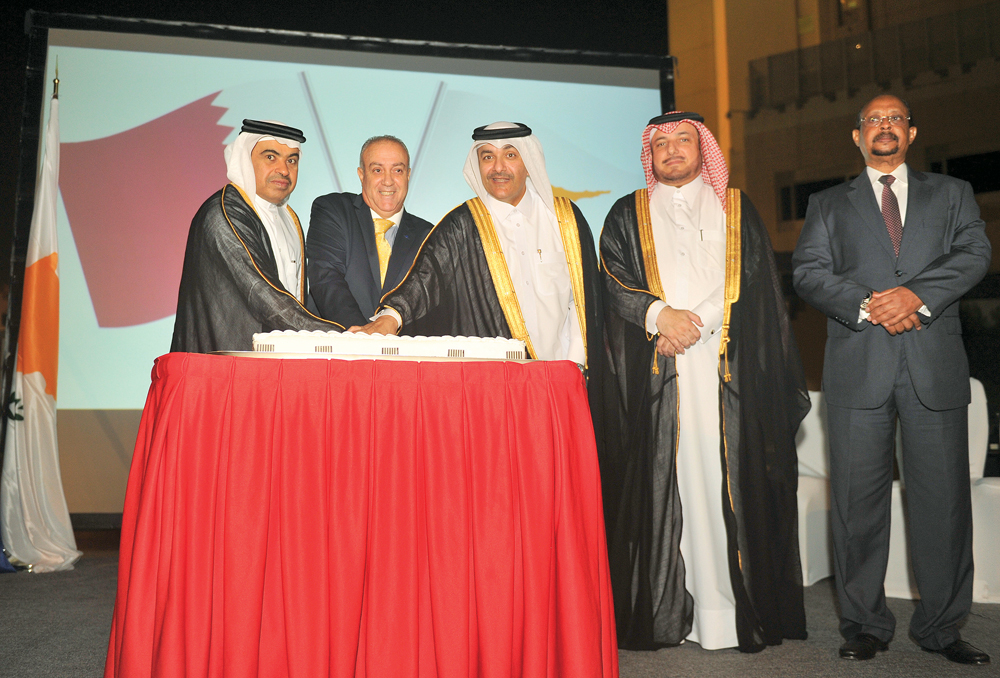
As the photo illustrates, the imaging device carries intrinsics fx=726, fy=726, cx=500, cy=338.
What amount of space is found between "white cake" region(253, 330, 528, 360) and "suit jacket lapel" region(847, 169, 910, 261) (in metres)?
1.57

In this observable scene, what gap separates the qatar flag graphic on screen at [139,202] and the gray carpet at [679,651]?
139 centimetres

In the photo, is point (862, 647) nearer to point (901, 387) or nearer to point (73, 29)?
point (901, 387)

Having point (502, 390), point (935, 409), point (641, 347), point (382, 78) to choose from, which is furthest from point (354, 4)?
point (935, 409)

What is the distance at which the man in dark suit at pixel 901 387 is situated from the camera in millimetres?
2389

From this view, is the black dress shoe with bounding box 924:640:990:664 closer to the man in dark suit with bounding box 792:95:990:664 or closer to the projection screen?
the man in dark suit with bounding box 792:95:990:664

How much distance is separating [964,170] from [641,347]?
11.0 feet

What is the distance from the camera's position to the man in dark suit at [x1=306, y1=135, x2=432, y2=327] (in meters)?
3.16

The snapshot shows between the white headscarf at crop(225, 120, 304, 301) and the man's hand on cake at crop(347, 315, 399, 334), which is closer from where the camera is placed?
the man's hand on cake at crop(347, 315, 399, 334)

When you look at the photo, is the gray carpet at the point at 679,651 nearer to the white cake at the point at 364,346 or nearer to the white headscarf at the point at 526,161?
the white cake at the point at 364,346

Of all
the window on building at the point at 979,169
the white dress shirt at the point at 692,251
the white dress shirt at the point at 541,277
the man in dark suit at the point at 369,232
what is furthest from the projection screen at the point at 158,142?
the window on building at the point at 979,169

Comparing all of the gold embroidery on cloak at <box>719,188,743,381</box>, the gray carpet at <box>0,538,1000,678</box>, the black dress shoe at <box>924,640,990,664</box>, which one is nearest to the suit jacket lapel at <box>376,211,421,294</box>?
the gold embroidery on cloak at <box>719,188,743,381</box>

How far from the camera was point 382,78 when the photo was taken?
12.5ft

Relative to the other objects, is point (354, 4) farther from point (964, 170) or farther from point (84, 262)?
point (964, 170)

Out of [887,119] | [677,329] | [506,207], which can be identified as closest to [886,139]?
[887,119]
